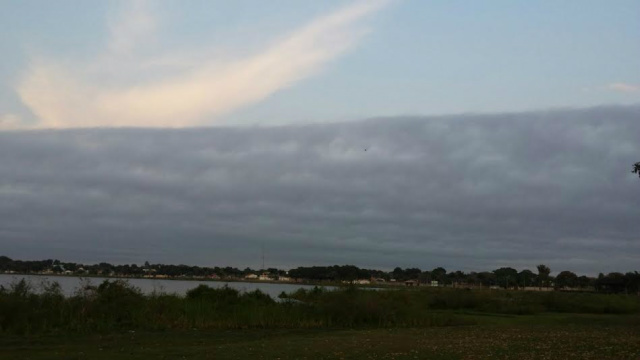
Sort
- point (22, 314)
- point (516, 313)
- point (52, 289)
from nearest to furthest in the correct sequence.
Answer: point (22, 314) < point (52, 289) < point (516, 313)

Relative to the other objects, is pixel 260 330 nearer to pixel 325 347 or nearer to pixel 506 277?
pixel 325 347

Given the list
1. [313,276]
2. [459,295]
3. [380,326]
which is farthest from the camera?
[313,276]

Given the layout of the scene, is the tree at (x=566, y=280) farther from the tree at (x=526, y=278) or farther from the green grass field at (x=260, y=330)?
the green grass field at (x=260, y=330)

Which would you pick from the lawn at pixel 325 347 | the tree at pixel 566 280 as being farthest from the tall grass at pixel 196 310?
the tree at pixel 566 280

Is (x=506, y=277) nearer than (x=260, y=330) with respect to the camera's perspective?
No

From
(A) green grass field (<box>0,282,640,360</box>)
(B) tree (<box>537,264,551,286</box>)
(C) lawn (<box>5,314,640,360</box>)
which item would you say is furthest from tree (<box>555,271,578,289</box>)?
(C) lawn (<box>5,314,640,360</box>)

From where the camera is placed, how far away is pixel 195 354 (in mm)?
21828

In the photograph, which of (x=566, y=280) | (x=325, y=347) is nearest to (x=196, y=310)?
(x=325, y=347)

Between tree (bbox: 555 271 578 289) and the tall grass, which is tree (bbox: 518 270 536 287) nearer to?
tree (bbox: 555 271 578 289)

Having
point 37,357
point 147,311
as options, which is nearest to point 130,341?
point 37,357

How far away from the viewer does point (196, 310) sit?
38406 millimetres

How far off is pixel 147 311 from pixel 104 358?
639 inches

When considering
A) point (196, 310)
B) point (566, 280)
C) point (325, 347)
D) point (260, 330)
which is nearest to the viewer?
point (325, 347)

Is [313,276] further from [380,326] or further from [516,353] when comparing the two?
[516,353]
